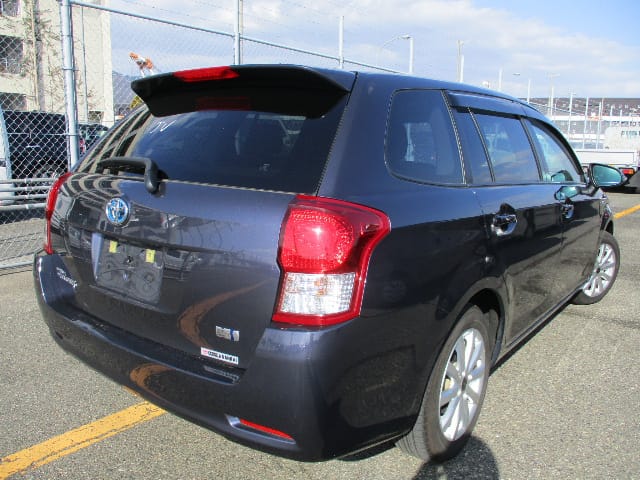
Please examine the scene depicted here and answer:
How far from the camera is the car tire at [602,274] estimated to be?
4871 mm

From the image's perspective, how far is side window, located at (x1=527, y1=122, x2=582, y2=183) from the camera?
3602 millimetres

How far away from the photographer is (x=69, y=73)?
569 cm

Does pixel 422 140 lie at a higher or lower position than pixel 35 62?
lower

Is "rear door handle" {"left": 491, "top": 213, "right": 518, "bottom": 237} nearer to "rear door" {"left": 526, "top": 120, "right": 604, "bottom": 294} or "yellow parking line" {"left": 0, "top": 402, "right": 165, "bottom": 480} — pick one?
"rear door" {"left": 526, "top": 120, "right": 604, "bottom": 294}

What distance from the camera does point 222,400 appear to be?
1880mm

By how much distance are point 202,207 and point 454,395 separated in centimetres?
142

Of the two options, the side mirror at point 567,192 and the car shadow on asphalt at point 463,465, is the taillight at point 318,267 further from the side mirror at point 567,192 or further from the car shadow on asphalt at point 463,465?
the side mirror at point 567,192

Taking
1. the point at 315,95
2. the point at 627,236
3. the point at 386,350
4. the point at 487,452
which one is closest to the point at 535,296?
the point at 487,452

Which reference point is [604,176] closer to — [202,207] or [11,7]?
[202,207]

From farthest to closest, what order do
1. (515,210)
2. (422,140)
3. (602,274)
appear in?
(602,274) < (515,210) < (422,140)

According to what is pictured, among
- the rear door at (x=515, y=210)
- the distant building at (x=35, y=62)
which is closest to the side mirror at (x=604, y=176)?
the rear door at (x=515, y=210)

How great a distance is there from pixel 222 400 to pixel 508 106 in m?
2.50

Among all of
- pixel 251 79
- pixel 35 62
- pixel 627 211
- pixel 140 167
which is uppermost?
pixel 35 62

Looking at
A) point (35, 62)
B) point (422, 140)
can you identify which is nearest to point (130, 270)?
point (422, 140)
